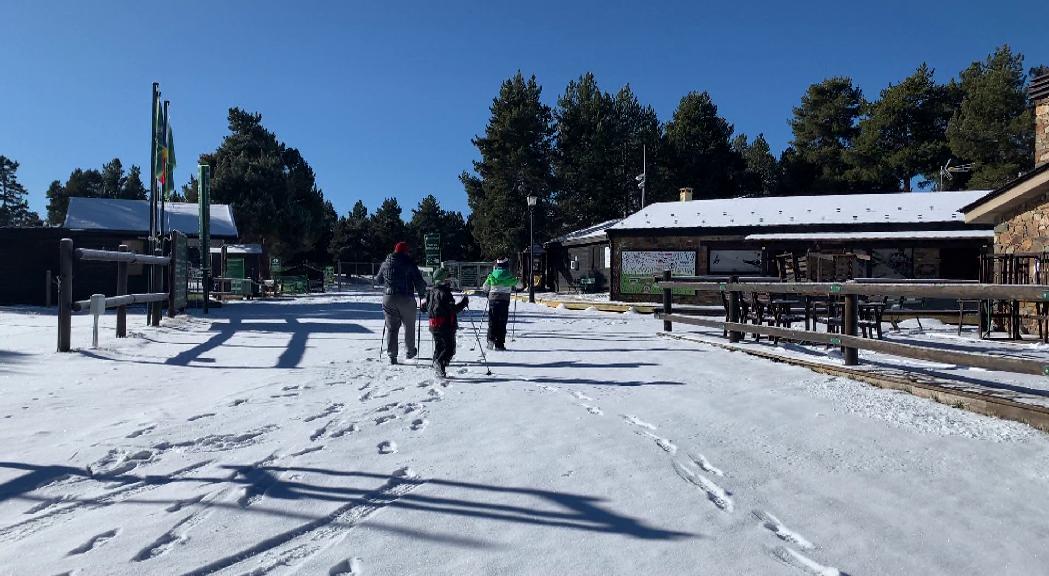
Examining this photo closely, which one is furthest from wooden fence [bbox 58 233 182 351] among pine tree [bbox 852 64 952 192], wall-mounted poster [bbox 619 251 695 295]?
pine tree [bbox 852 64 952 192]

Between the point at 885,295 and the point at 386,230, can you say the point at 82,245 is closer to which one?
the point at 885,295

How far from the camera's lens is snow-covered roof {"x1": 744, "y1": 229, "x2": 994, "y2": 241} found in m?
20.8

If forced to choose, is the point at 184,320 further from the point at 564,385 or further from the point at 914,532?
the point at 914,532

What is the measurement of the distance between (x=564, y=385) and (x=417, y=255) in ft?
207

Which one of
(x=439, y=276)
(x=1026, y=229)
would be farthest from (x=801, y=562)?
(x=1026, y=229)

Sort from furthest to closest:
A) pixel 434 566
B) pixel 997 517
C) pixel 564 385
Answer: pixel 564 385, pixel 997 517, pixel 434 566

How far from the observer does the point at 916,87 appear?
44312 millimetres

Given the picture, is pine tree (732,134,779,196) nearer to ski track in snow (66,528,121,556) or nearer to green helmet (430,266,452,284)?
green helmet (430,266,452,284)

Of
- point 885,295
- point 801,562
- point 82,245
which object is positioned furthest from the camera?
point 82,245

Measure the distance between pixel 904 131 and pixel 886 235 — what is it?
29356 mm

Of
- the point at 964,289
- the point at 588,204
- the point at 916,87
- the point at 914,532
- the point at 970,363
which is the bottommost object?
the point at 914,532

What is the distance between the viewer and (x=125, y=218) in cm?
2469

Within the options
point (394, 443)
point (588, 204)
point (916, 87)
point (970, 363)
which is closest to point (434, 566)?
point (394, 443)

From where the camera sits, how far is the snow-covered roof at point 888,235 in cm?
2078
